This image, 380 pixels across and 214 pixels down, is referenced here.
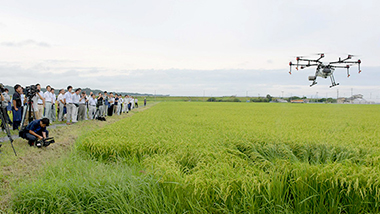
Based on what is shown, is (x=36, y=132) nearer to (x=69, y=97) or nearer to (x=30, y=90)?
(x=30, y=90)

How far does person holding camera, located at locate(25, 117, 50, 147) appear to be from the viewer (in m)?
7.79

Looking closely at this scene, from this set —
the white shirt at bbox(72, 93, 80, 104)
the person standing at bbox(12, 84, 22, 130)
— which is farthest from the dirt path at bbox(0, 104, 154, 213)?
the white shirt at bbox(72, 93, 80, 104)

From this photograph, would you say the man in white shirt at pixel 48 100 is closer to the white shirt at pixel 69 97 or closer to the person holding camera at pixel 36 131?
the white shirt at pixel 69 97

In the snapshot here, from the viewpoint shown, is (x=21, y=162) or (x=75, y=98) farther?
(x=75, y=98)

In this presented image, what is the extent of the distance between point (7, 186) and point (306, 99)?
366ft

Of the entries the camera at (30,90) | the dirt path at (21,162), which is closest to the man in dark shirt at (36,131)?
the dirt path at (21,162)

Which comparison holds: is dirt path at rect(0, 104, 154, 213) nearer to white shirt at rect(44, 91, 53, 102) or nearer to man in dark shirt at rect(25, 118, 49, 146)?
man in dark shirt at rect(25, 118, 49, 146)

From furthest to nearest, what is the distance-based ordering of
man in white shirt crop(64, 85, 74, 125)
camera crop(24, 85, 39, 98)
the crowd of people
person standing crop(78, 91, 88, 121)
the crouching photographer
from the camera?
1. person standing crop(78, 91, 88, 121)
2. man in white shirt crop(64, 85, 74, 125)
3. the crowd of people
4. camera crop(24, 85, 39, 98)
5. the crouching photographer

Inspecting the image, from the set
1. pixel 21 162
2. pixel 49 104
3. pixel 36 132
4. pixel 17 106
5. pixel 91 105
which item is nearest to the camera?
pixel 21 162

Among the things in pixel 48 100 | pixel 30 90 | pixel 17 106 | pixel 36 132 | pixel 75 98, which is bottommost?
pixel 36 132

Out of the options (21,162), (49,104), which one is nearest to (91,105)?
(49,104)

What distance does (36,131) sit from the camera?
795 cm

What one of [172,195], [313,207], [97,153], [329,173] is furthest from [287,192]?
[97,153]

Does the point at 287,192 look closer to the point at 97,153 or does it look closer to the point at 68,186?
the point at 68,186
